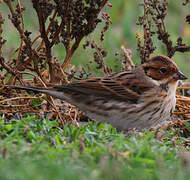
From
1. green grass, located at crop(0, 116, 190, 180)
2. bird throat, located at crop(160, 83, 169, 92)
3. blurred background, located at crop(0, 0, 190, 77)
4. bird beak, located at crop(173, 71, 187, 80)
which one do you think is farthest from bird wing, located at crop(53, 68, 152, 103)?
blurred background, located at crop(0, 0, 190, 77)

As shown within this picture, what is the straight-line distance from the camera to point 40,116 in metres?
4.73

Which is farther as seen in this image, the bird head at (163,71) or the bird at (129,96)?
the bird head at (163,71)

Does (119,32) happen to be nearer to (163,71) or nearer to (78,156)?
(163,71)

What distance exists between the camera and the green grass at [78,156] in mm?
2697

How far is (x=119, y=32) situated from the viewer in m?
9.31

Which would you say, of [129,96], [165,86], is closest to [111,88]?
[129,96]

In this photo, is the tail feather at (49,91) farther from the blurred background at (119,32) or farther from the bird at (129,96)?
the blurred background at (119,32)

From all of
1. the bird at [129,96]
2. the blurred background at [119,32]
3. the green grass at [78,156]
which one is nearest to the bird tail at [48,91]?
the bird at [129,96]

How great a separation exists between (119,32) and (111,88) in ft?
15.0

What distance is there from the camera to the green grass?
270 cm

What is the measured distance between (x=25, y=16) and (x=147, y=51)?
352 centimetres

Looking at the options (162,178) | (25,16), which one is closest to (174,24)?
(25,16)

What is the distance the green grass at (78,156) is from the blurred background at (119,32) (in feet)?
8.82

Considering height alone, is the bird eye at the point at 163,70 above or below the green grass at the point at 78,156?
above
